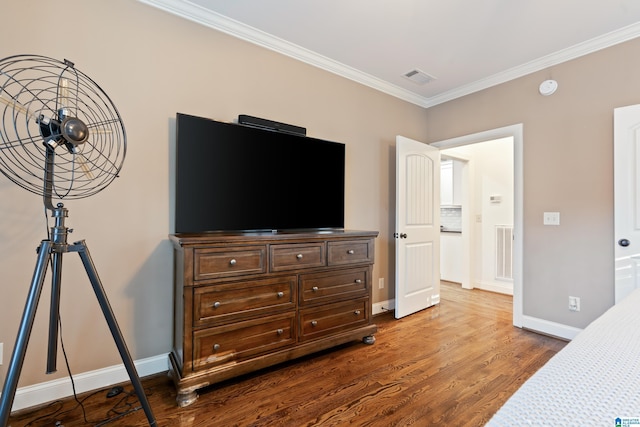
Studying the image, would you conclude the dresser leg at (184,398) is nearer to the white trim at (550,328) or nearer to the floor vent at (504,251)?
the white trim at (550,328)

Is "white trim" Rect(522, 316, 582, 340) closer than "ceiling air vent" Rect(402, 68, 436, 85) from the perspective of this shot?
Yes

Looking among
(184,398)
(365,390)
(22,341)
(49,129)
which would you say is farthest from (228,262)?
(365,390)

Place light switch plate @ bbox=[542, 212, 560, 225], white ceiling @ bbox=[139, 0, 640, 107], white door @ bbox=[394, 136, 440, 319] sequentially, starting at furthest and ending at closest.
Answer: white door @ bbox=[394, 136, 440, 319]
light switch plate @ bbox=[542, 212, 560, 225]
white ceiling @ bbox=[139, 0, 640, 107]

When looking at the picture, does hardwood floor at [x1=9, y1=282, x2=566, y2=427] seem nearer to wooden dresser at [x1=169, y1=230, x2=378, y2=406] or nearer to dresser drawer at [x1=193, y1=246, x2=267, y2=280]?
wooden dresser at [x1=169, y1=230, x2=378, y2=406]

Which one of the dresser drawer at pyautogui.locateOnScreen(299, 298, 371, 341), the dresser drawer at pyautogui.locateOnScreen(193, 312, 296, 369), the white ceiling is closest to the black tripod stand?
the dresser drawer at pyautogui.locateOnScreen(193, 312, 296, 369)

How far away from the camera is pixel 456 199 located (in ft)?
16.7

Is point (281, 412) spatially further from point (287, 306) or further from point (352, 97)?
point (352, 97)

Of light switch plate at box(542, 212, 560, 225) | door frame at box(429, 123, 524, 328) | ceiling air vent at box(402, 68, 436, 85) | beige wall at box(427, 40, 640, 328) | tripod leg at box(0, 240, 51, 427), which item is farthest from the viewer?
ceiling air vent at box(402, 68, 436, 85)

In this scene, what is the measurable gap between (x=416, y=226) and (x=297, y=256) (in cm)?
178

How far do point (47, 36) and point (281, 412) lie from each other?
8.24ft

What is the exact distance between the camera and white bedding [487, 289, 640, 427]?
522 millimetres

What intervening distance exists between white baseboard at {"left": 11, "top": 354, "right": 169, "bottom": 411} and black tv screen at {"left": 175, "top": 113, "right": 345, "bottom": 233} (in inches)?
37.1

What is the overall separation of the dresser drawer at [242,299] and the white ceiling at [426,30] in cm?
192

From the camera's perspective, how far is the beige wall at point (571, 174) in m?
2.53
